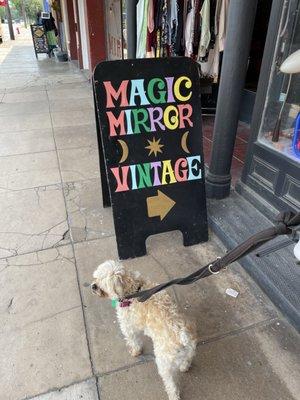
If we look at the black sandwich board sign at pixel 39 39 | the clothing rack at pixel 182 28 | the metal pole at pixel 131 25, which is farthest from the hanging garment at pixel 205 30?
the black sandwich board sign at pixel 39 39

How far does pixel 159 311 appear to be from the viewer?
2.04 metres

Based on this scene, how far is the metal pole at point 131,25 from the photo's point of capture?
508 centimetres

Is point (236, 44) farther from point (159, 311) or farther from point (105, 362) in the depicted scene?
point (105, 362)

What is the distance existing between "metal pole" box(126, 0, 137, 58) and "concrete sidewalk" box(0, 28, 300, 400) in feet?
8.19

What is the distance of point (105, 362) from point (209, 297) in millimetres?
1048

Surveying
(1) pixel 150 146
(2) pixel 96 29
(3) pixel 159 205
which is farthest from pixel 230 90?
(2) pixel 96 29

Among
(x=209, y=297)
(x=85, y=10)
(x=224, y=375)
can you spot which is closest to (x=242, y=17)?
(x=209, y=297)

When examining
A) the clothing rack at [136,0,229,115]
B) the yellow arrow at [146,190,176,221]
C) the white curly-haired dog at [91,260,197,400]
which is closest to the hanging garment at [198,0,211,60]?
the clothing rack at [136,0,229,115]

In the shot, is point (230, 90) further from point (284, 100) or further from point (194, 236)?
point (194, 236)

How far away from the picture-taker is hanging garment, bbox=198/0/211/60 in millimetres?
4805

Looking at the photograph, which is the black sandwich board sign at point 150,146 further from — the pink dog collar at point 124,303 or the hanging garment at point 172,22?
the hanging garment at point 172,22

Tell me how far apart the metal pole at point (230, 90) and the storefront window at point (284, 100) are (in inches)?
11.8

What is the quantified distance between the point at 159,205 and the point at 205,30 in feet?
10.7

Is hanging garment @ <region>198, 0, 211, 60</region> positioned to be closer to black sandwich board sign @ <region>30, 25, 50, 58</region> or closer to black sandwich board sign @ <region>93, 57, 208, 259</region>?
black sandwich board sign @ <region>93, 57, 208, 259</region>
